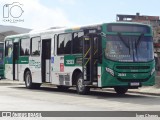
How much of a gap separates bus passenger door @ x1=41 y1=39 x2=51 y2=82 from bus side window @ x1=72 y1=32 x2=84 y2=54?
10.1 feet

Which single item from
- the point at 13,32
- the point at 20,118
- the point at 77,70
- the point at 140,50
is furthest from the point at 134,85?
the point at 13,32

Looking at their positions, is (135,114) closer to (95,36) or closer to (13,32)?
(95,36)

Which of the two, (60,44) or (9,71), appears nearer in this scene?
(60,44)

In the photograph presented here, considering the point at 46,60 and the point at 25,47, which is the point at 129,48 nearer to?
the point at 46,60

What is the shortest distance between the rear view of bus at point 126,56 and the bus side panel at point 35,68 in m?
6.34

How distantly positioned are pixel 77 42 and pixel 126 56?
258 centimetres

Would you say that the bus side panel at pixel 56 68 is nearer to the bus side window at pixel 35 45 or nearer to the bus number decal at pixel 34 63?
the bus number decal at pixel 34 63

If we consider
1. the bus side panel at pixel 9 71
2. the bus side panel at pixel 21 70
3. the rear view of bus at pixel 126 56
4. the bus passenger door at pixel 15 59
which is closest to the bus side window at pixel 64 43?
the rear view of bus at pixel 126 56

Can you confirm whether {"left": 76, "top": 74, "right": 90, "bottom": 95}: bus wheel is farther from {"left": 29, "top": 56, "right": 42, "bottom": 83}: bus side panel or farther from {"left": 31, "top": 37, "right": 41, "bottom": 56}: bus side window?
{"left": 31, "top": 37, "right": 41, "bottom": 56}: bus side window

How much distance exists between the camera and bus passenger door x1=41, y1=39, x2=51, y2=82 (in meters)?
24.3

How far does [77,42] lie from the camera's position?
69.6 ft

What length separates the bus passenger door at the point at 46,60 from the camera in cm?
2433

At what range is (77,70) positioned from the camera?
21.5m

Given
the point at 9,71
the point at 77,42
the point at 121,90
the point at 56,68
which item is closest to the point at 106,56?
the point at 77,42
